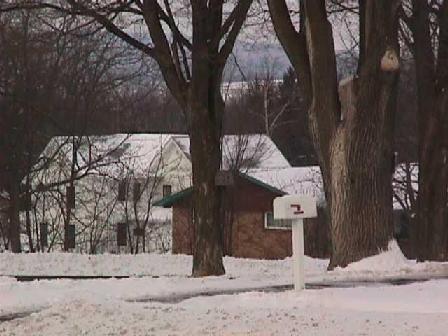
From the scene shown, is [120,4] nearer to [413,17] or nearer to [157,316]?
[413,17]

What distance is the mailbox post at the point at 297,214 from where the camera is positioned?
10.5 metres

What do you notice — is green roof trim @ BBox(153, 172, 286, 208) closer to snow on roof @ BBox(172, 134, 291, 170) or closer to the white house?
the white house

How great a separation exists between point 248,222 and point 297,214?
3423cm

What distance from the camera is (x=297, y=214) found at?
34.5ft

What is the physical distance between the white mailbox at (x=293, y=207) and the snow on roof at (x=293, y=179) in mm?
35433

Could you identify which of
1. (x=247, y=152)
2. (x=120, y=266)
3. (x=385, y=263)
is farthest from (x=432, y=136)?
(x=247, y=152)

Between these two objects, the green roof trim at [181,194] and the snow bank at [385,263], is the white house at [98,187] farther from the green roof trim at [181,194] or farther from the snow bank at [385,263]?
the snow bank at [385,263]

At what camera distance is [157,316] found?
29.5ft

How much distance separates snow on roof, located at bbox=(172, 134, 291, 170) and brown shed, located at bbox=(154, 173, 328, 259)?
2.00 m

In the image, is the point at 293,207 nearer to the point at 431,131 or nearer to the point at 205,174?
the point at 205,174

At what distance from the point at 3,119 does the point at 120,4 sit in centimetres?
2137

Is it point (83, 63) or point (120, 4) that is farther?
point (83, 63)

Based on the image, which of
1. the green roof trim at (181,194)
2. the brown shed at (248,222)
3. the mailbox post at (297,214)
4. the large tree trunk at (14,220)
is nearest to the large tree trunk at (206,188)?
the mailbox post at (297,214)

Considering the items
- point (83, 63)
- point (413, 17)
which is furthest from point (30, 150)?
point (413, 17)
